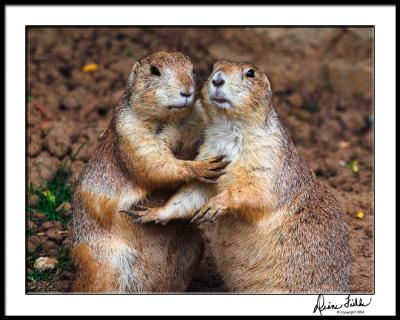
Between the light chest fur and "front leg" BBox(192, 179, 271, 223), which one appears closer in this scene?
"front leg" BBox(192, 179, 271, 223)

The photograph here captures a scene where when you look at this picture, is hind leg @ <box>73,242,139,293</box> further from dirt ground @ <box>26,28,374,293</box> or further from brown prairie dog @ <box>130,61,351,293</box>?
dirt ground @ <box>26,28,374,293</box>

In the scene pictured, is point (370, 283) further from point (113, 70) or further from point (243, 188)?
point (113, 70)

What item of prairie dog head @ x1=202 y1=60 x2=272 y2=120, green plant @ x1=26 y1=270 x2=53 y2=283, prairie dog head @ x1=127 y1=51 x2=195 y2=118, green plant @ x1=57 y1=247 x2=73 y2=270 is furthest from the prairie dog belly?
green plant @ x1=26 y1=270 x2=53 y2=283

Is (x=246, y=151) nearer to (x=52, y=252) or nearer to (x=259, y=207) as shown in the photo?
(x=259, y=207)

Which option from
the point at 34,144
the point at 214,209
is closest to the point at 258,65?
the point at 34,144

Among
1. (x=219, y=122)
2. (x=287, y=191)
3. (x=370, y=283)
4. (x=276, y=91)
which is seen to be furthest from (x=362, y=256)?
(x=276, y=91)

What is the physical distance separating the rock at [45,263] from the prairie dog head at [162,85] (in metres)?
2.07

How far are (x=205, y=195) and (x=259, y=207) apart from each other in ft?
1.70

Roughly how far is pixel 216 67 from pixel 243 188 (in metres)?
1.05

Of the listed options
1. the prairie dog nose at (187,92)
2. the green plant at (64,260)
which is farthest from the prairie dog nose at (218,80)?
the green plant at (64,260)

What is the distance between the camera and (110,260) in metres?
7.29

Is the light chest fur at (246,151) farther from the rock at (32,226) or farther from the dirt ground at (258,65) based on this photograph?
the dirt ground at (258,65)

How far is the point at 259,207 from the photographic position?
6.97 meters

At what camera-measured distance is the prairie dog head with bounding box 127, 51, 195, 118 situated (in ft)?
22.1
